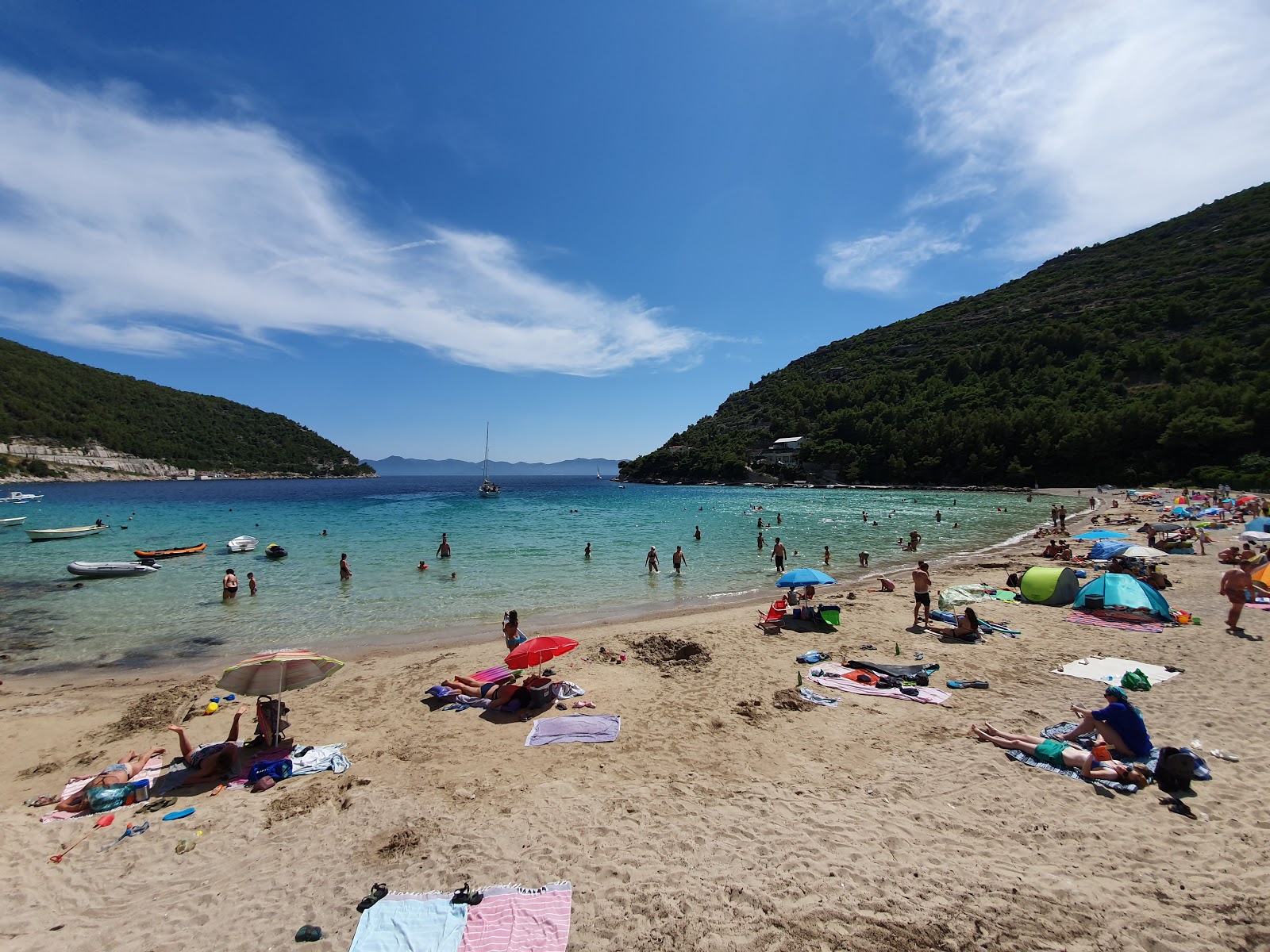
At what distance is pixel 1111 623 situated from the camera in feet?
40.5

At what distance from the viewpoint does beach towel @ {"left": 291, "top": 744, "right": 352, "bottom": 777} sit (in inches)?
275

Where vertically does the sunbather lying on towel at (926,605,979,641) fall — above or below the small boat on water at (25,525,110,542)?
above

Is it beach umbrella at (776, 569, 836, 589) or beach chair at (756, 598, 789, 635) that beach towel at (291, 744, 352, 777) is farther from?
beach umbrella at (776, 569, 836, 589)

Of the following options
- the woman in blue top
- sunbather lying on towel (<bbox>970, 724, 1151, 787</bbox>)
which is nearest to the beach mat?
sunbather lying on towel (<bbox>970, 724, 1151, 787</bbox>)

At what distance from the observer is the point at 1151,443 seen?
6097cm

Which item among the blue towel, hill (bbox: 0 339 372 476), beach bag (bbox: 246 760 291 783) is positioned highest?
hill (bbox: 0 339 372 476)

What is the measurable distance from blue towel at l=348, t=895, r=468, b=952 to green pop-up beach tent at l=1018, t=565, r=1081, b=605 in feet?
52.2

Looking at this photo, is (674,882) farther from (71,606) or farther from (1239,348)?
(1239,348)

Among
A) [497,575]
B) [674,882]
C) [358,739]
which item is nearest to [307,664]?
[358,739]

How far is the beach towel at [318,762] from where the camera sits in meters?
6.99

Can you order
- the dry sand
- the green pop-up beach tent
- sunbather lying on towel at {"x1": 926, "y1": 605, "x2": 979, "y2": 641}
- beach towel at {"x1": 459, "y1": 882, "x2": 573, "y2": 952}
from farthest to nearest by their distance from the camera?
the green pop-up beach tent
sunbather lying on towel at {"x1": 926, "y1": 605, "x2": 979, "y2": 641}
the dry sand
beach towel at {"x1": 459, "y1": 882, "x2": 573, "y2": 952}

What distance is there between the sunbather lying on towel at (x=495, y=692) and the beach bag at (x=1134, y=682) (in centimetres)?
966

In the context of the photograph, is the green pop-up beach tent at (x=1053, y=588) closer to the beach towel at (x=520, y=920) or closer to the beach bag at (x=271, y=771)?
the beach towel at (x=520, y=920)

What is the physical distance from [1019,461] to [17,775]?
9038cm
